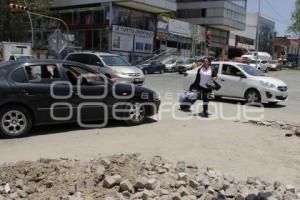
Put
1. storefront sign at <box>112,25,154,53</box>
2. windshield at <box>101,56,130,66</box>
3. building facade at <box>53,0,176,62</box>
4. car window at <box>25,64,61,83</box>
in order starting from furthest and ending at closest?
building facade at <box>53,0,176,62</box> < storefront sign at <box>112,25,154,53</box> < windshield at <box>101,56,130,66</box> < car window at <box>25,64,61,83</box>

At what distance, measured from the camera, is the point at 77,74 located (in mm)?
10453

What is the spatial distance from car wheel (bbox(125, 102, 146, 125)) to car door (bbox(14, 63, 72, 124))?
1.55m

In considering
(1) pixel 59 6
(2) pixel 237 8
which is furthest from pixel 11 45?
(2) pixel 237 8

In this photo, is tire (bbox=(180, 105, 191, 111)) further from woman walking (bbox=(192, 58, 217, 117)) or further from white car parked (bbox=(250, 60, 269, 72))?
white car parked (bbox=(250, 60, 269, 72))

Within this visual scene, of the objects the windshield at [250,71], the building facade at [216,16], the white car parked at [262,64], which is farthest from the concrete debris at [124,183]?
the building facade at [216,16]

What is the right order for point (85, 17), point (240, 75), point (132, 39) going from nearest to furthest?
point (240, 75) < point (132, 39) < point (85, 17)

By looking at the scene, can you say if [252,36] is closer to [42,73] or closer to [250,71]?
[250,71]

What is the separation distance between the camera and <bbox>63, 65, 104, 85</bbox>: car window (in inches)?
406

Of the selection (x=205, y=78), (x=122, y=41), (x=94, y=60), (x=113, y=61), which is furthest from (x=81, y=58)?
(x=122, y=41)

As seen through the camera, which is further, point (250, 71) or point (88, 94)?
point (250, 71)

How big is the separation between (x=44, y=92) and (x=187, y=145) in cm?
306

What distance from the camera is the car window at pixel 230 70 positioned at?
17.5m

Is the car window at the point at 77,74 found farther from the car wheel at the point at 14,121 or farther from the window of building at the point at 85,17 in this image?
the window of building at the point at 85,17

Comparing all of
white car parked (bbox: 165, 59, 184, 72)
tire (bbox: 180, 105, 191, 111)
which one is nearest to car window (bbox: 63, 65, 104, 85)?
tire (bbox: 180, 105, 191, 111)
